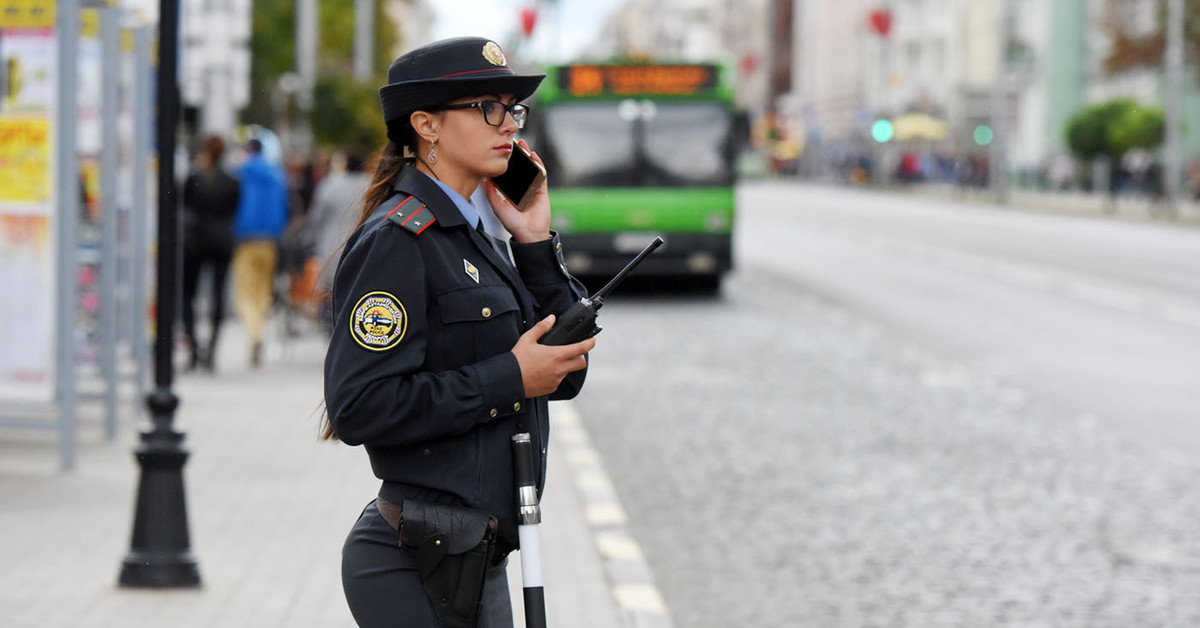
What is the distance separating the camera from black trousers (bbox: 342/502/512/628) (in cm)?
341

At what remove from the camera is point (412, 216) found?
129 inches

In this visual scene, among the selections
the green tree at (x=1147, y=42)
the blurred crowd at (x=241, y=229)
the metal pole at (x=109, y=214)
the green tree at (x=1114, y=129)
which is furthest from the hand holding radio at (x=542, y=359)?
the green tree at (x=1114, y=129)

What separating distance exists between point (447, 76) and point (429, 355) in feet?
1.57

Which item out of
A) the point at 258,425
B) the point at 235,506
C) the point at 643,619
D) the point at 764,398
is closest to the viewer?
the point at 643,619

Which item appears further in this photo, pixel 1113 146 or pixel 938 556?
pixel 1113 146

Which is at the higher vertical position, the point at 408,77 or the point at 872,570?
the point at 408,77

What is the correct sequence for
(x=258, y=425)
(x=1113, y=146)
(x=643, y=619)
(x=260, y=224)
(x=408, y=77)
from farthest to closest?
(x=1113, y=146), (x=260, y=224), (x=258, y=425), (x=643, y=619), (x=408, y=77)

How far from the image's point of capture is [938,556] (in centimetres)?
796

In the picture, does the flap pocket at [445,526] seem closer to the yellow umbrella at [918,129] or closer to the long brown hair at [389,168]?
the long brown hair at [389,168]

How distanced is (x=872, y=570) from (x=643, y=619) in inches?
58.3

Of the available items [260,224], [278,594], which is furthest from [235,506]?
[260,224]

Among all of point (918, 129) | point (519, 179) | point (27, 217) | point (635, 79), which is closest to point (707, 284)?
point (635, 79)

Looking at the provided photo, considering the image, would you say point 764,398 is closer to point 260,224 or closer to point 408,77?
point 260,224

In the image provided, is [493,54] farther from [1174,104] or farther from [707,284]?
[1174,104]
